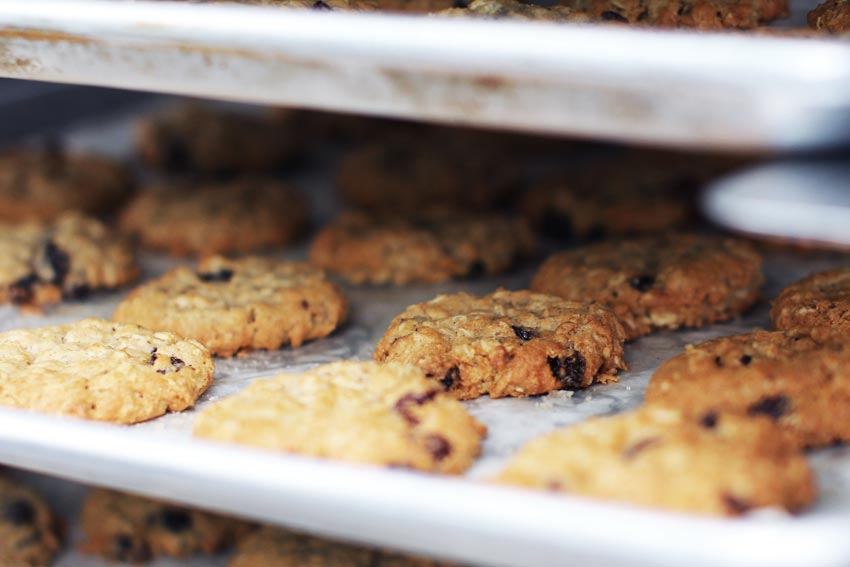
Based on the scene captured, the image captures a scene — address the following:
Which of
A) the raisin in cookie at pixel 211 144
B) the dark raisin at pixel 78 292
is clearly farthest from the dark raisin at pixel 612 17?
the raisin in cookie at pixel 211 144

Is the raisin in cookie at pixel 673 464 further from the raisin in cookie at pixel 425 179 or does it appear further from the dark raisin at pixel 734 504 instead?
the raisin in cookie at pixel 425 179

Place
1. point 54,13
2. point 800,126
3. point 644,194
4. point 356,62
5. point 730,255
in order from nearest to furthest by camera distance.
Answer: point 800,126 → point 356,62 → point 54,13 → point 730,255 → point 644,194

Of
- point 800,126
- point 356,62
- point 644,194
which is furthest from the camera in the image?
point 644,194

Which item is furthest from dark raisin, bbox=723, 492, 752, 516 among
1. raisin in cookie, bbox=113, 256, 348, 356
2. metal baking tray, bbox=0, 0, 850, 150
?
raisin in cookie, bbox=113, 256, 348, 356

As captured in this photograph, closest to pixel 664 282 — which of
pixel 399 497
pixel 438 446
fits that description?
pixel 438 446

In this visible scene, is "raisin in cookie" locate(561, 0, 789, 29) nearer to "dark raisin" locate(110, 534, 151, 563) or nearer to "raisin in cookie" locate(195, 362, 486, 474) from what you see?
"raisin in cookie" locate(195, 362, 486, 474)

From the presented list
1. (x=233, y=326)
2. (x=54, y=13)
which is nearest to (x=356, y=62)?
(x=54, y=13)

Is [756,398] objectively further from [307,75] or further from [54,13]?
[54,13]
